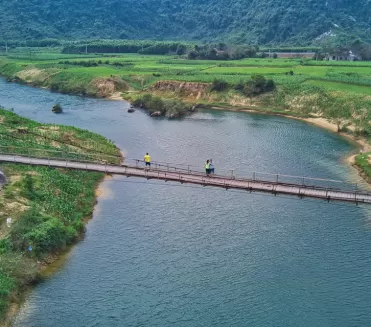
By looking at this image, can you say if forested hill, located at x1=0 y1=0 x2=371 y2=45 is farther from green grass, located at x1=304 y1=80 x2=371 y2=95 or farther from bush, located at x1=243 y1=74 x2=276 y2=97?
bush, located at x1=243 y1=74 x2=276 y2=97

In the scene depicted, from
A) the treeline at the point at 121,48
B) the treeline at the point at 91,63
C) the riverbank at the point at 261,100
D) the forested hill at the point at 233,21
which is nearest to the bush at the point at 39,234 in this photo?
the riverbank at the point at 261,100

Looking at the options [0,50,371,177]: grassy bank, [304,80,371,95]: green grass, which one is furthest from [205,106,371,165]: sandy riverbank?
[304,80,371,95]: green grass

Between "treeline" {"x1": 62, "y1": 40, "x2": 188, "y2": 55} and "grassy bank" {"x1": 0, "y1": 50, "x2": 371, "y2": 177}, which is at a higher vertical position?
"treeline" {"x1": 62, "y1": 40, "x2": 188, "y2": 55}

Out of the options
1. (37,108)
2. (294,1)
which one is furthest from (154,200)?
(294,1)

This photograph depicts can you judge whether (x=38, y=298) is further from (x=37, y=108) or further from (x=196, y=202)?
(x=37, y=108)

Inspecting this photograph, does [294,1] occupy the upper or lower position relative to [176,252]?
upper

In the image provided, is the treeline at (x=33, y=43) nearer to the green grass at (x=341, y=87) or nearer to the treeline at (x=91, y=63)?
the treeline at (x=91, y=63)
